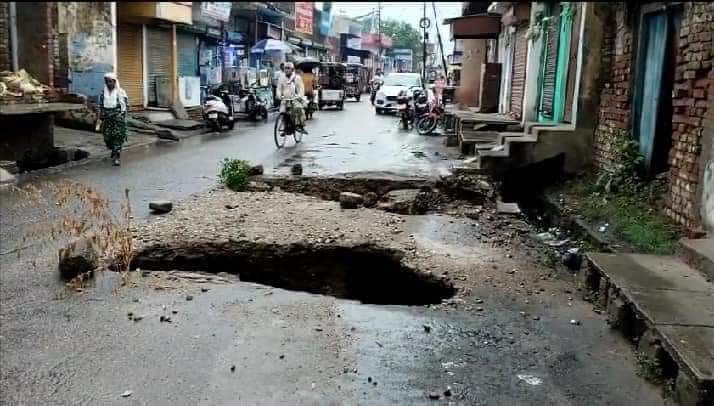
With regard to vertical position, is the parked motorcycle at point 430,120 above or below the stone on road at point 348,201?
above

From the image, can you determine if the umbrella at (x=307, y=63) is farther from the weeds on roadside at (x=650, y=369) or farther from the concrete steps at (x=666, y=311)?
the weeds on roadside at (x=650, y=369)

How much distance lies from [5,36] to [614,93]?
42.1 ft

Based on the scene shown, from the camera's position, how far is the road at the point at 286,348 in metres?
3.40

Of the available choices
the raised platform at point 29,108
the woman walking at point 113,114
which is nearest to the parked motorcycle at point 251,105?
the woman walking at point 113,114

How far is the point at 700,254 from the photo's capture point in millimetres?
4738

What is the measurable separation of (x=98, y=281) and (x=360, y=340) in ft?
7.49

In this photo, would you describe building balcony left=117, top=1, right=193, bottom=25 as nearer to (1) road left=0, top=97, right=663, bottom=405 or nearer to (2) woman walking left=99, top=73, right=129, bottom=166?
(2) woman walking left=99, top=73, right=129, bottom=166

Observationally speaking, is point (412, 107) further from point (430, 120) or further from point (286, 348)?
point (286, 348)

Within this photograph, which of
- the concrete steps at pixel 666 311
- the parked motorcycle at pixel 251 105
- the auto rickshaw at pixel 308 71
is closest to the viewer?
the concrete steps at pixel 666 311

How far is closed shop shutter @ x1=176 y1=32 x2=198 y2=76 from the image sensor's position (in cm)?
2375

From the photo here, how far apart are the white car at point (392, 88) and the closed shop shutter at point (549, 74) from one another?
15315 mm

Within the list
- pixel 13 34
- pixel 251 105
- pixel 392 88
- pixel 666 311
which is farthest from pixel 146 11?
pixel 666 311

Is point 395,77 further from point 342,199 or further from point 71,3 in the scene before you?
point 342,199

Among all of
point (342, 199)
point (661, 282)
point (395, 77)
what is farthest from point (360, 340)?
point (395, 77)
